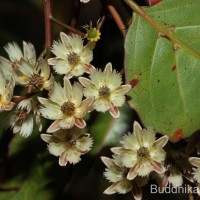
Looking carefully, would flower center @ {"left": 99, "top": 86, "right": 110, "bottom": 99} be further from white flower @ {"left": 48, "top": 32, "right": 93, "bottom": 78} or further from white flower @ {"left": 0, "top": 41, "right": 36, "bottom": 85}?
white flower @ {"left": 0, "top": 41, "right": 36, "bottom": 85}

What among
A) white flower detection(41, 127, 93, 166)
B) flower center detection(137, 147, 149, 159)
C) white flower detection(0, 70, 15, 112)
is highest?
white flower detection(0, 70, 15, 112)

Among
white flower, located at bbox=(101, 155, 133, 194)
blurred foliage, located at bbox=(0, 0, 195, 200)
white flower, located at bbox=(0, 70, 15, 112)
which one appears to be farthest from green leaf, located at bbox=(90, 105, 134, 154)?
white flower, located at bbox=(0, 70, 15, 112)

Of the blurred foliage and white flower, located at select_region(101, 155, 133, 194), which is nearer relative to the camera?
white flower, located at select_region(101, 155, 133, 194)

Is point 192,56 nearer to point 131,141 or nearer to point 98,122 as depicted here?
point 131,141

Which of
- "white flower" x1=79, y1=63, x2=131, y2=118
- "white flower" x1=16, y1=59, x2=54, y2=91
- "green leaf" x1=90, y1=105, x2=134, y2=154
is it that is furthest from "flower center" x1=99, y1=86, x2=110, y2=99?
"green leaf" x1=90, y1=105, x2=134, y2=154

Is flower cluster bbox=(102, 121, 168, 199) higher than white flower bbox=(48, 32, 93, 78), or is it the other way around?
white flower bbox=(48, 32, 93, 78)

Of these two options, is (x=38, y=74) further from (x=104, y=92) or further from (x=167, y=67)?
(x=167, y=67)
